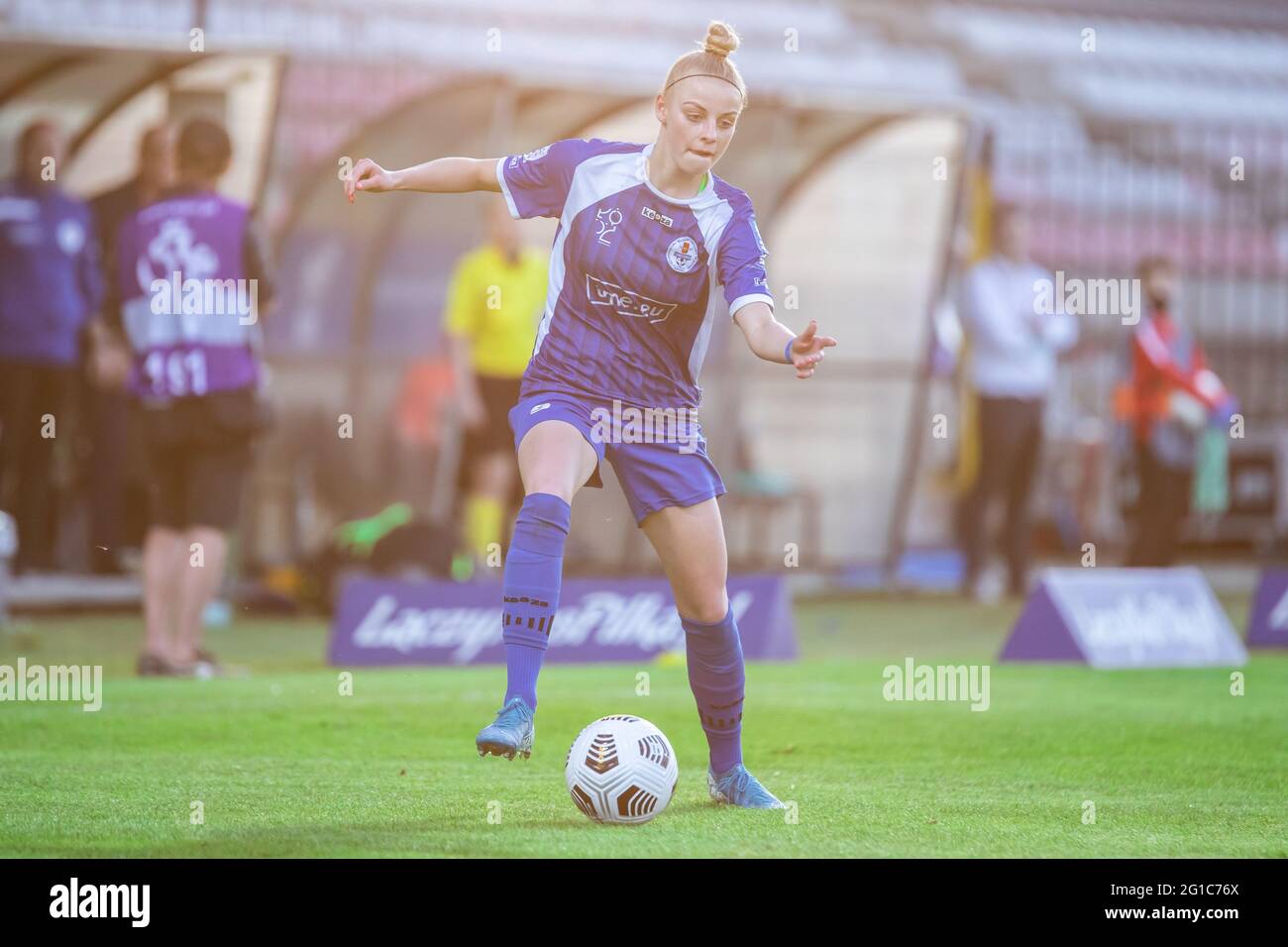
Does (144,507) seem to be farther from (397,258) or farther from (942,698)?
(942,698)

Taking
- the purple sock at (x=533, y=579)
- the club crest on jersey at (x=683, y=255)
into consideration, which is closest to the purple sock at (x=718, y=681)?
the purple sock at (x=533, y=579)

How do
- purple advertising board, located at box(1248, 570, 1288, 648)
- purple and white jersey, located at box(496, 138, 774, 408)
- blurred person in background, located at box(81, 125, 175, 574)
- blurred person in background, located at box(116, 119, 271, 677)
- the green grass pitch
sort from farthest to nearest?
blurred person in background, located at box(81, 125, 175, 574) → purple advertising board, located at box(1248, 570, 1288, 648) → blurred person in background, located at box(116, 119, 271, 677) → purple and white jersey, located at box(496, 138, 774, 408) → the green grass pitch

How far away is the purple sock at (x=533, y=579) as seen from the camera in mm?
5465

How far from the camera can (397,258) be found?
14820mm

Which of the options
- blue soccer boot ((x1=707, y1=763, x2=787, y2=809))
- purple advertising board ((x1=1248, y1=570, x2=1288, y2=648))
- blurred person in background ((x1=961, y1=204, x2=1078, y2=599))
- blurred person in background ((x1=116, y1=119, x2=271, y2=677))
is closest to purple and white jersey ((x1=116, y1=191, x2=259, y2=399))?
blurred person in background ((x1=116, y1=119, x2=271, y2=677))

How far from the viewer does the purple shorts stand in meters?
5.67

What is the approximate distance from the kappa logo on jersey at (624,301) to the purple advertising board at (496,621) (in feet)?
13.8

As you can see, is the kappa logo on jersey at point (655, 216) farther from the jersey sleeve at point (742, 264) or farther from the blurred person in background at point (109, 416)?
the blurred person in background at point (109, 416)

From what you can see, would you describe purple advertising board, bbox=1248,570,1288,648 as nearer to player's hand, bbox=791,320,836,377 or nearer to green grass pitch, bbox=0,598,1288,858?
green grass pitch, bbox=0,598,1288,858

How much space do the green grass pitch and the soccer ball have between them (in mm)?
71

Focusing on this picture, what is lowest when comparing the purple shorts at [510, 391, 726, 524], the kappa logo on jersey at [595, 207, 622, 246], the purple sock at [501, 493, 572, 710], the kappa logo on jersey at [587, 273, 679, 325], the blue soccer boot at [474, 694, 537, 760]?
the blue soccer boot at [474, 694, 537, 760]
